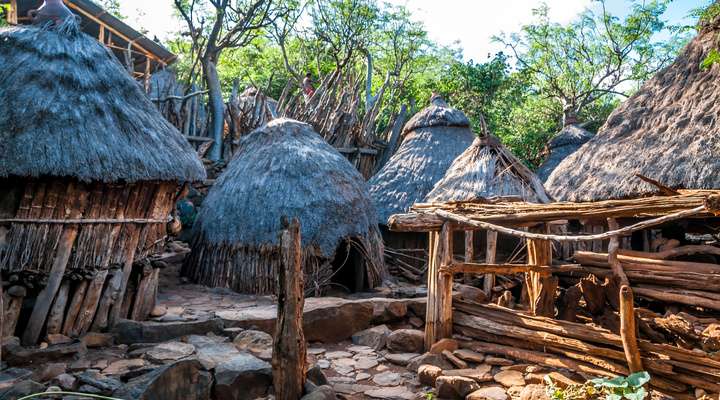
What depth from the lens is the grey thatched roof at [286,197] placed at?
8.48 m

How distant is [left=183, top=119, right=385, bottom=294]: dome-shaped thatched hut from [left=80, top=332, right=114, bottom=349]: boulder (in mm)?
2710

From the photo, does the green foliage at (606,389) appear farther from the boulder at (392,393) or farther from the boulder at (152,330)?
the boulder at (152,330)

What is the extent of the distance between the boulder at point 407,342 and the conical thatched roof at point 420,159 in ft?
18.1

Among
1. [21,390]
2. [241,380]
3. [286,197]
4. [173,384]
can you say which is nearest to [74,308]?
[21,390]

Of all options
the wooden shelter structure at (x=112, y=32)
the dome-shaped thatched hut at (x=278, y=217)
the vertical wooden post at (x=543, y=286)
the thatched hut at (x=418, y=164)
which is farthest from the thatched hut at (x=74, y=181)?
the wooden shelter structure at (x=112, y=32)

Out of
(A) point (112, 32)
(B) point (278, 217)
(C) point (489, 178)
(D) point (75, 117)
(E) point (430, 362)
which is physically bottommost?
(E) point (430, 362)

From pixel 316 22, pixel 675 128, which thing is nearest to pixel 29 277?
pixel 675 128

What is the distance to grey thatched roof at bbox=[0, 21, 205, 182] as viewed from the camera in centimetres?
538

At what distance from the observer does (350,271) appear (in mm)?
10148

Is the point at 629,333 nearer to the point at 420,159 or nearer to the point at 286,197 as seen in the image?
the point at 286,197

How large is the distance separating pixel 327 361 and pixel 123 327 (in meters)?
2.33

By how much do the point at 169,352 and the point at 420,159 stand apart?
8668 mm

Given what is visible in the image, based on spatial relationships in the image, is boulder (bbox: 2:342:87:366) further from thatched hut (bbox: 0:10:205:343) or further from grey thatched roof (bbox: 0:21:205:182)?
grey thatched roof (bbox: 0:21:205:182)

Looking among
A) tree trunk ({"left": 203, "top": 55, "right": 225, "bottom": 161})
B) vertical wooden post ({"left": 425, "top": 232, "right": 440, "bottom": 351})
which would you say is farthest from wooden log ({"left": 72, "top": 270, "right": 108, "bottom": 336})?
tree trunk ({"left": 203, "top": 55, "right": 225, "bottom": 161})
